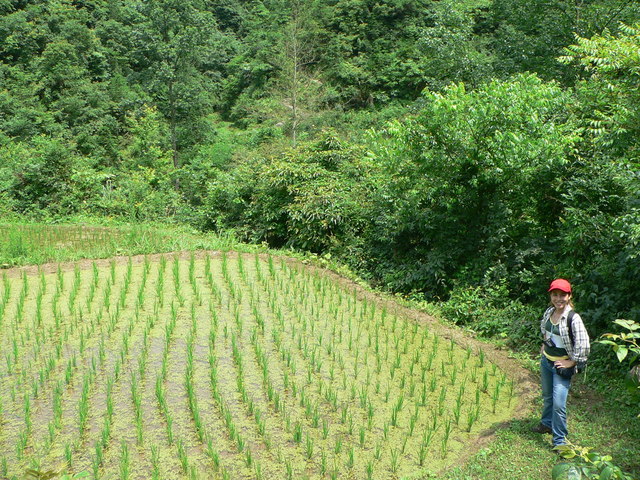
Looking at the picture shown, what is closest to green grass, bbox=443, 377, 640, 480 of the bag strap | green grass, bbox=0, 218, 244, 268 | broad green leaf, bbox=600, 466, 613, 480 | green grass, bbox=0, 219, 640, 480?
green grass, bbox=0, 219, 640, 480

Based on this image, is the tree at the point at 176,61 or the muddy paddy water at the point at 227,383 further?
the tree at the point at 176,61

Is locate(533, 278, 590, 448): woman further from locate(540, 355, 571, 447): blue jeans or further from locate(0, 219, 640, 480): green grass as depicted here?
locate(0, 219, 640, 480): green grass

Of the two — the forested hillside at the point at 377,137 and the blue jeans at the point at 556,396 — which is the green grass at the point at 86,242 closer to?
the forested hillside at the point at 377,137

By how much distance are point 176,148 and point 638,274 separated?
25339mm

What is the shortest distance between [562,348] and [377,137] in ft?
20.1

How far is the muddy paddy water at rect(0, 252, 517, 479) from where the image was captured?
4.36 m

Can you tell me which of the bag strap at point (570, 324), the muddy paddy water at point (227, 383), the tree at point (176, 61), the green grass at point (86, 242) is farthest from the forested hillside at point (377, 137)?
the muddy paddy water at point (227, 383)

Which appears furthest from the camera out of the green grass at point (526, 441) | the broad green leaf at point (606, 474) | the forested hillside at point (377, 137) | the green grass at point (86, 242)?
the green grass at point (86, 242)

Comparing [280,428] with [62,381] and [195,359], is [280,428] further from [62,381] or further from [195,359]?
[62,381]

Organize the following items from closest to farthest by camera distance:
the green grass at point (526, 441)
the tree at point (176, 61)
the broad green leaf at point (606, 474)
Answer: the broad green leaf at point (606, 474) → the green grass at point (526, 441) → the tree at point (176, 61)

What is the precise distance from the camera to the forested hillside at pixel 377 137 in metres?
7.45

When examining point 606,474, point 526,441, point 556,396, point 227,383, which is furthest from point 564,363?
point 227,383

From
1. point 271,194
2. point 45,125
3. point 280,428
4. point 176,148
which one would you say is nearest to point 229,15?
point 176,148

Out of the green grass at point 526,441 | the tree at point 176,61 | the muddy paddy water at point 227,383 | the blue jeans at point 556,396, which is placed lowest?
the muddy paddy water at point 227,383
